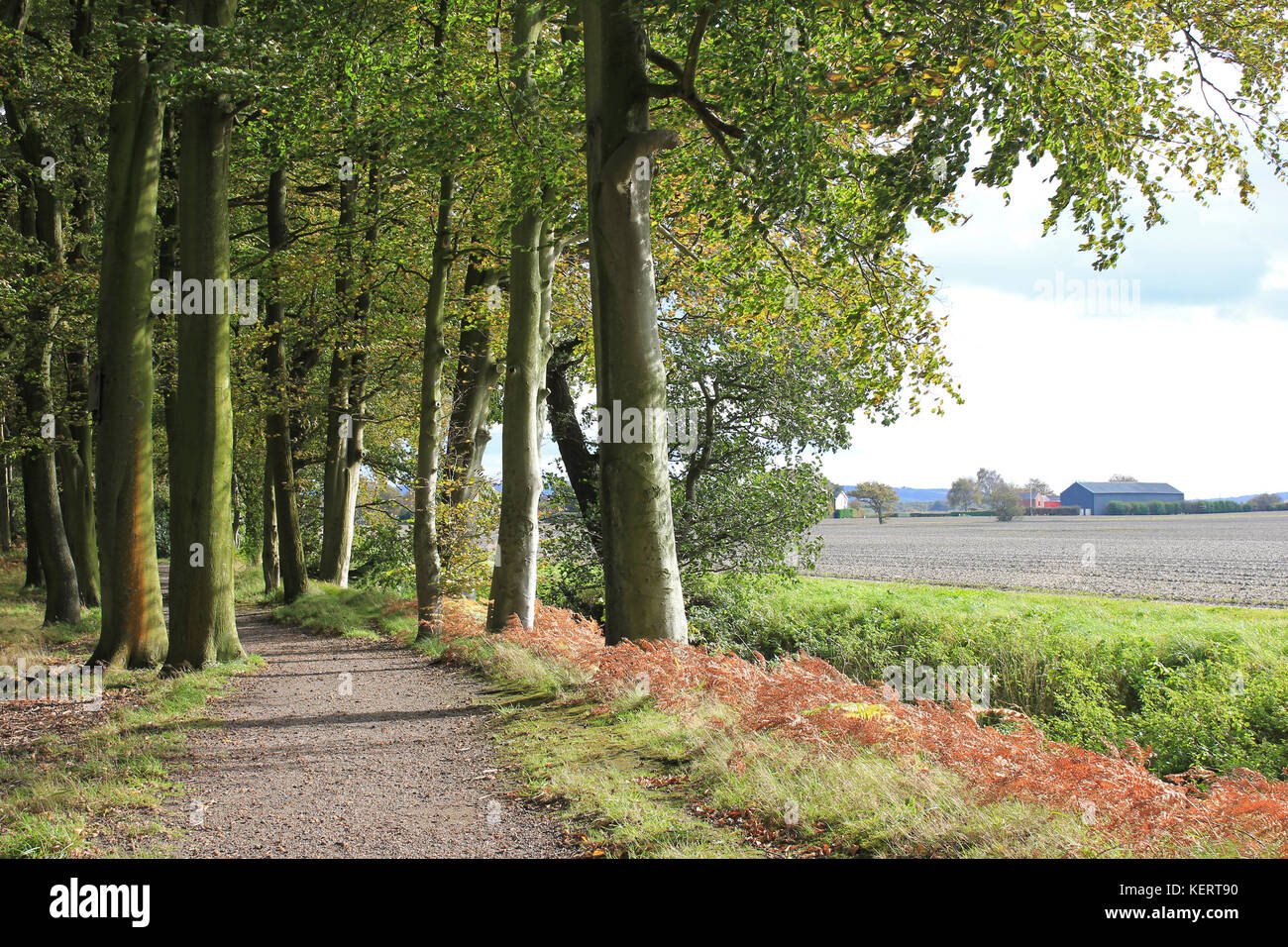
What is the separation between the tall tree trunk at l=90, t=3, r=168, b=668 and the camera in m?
11.5

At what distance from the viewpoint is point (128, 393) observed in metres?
11.6

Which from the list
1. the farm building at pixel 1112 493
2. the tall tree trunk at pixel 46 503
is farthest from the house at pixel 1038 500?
the tall tree trunk at pixel 46 503

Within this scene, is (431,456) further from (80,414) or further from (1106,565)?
(1106,565)

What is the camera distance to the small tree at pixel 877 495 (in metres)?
130

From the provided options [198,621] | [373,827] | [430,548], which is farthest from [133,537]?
[373,827]

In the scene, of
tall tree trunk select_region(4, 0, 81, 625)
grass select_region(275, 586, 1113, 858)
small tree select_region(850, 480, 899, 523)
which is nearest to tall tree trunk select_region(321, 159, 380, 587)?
tall tree trunk select_region(4, 0, 81, 625)

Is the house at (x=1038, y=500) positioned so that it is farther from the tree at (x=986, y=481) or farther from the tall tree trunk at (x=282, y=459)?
the tall tree trunk at (x=282, y=459)

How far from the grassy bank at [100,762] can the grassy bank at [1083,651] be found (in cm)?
786

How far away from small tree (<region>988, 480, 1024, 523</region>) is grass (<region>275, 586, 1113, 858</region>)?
13161 centimetres

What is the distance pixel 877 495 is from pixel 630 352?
12615 centimetres

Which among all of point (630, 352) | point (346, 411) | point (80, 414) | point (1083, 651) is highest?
point (346, 411)

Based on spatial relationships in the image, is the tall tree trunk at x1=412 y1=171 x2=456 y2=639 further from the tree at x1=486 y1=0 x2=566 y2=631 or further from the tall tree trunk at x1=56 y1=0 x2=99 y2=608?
the tall tree trunk at x1=56 y1=0 x2=99 y2=608

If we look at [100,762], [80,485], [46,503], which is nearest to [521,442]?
[100,762]
